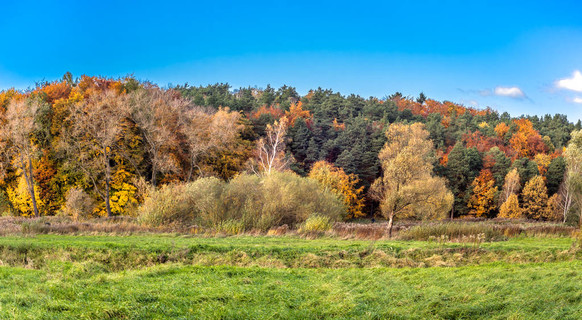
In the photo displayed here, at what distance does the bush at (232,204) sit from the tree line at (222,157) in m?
6.08

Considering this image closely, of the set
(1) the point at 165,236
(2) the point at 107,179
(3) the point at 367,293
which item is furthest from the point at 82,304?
(2) the point at 107,179

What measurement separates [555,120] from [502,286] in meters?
111

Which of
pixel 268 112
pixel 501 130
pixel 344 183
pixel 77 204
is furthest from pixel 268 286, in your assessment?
pixel 501 130

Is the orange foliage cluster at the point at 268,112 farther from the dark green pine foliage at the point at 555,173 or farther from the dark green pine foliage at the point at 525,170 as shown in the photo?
the dark green pine foliage at the point at 555,173

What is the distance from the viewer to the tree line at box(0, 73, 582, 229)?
141 ft

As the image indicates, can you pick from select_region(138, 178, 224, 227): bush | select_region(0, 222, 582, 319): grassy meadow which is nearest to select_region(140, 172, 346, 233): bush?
select_region(138, 178, 224, 227): bush

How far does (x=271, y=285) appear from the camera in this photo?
1116 centimetres

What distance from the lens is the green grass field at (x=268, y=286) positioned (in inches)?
340

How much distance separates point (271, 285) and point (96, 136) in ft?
129

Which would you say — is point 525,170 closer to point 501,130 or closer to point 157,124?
point 501,130

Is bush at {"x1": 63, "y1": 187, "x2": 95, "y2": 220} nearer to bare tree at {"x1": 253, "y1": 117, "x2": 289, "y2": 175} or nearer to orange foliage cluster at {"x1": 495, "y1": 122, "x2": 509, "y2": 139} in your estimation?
bare tree at {"x1": 253, "y1": 117, "x2": 289, "y2": 175}

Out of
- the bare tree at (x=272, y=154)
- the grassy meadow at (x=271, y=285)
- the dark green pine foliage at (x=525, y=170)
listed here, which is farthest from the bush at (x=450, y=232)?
the dark green pine foliage at (x=525, y=170)

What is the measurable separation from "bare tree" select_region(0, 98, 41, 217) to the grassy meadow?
1154 inches

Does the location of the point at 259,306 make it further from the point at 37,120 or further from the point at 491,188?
the point at 491,188
